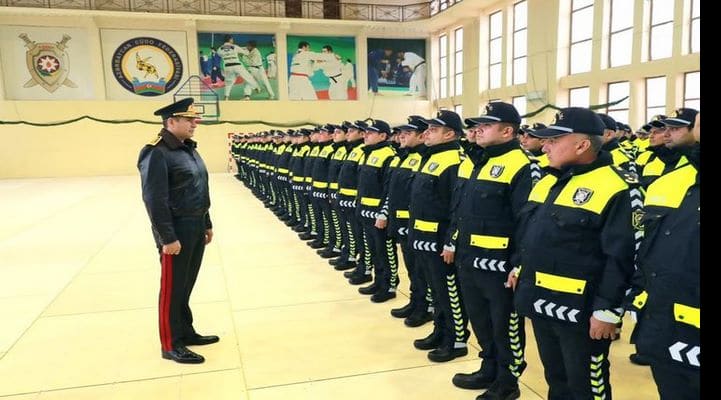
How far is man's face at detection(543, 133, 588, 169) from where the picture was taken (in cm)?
249

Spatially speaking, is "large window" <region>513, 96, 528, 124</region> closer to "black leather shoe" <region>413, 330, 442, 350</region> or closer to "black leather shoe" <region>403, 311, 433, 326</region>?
"black leather shoe" <region>403, 311, 433, 326</region>

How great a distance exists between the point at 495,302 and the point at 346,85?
22.6m

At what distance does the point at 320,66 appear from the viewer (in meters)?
24.5

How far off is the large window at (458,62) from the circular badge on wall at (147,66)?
12.2 meters

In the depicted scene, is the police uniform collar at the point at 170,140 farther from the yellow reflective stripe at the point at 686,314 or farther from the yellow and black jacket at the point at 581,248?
the yellow reflective stripe at the point at 686,314

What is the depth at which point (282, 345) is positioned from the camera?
4273 millimetres

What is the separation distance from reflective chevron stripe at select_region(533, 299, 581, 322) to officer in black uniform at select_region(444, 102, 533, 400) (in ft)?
2.00

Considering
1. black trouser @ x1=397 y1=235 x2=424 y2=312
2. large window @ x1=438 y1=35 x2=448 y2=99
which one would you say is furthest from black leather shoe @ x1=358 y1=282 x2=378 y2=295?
large window @ x1=438 y1=35 x2=448 y2=99

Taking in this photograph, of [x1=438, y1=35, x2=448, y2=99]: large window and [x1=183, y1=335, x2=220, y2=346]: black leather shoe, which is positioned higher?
[x1=438, y1=35, x2=448, y2=99]: large window

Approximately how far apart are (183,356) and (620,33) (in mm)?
14358

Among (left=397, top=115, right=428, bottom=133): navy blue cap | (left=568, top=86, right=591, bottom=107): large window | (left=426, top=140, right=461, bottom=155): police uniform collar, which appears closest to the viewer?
(left=426, top=140, right=461, bottom=155): police uniform collar

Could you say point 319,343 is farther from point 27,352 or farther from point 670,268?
point 670,268

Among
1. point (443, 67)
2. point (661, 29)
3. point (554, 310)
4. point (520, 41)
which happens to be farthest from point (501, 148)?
point (443, 67)

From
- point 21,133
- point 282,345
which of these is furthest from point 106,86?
point 282,345
